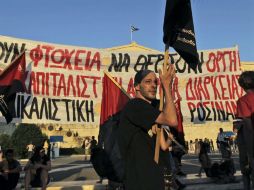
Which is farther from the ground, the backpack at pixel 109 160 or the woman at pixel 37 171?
the backpack at pixel 109 160

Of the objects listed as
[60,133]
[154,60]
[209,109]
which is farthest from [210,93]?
[60,133]

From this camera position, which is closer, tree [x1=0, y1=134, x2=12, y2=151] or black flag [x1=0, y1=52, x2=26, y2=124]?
black flag [x1=0, y1=52, x2=26, y2=124]

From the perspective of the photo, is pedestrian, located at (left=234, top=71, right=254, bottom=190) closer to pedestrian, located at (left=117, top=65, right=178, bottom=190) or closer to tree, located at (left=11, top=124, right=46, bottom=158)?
pedestrian, located at (left=117, top=65, right=178, bottom=190)

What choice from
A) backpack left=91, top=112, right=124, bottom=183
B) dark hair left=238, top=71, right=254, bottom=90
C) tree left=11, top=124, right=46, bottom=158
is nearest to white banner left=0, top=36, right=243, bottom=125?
backpack left=91, top=112, right=124, bottom=183

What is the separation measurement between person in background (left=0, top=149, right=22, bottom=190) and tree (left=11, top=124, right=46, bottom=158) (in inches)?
1114

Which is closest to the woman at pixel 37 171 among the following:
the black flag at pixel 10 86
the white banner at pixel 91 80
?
the white banner at pixel 91 80

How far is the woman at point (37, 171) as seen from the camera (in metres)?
8.86

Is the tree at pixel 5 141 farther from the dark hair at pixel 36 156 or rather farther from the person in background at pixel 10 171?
the person in background at pixel 10 171

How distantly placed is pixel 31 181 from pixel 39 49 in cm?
296

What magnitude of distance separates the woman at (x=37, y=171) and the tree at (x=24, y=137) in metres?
27.5

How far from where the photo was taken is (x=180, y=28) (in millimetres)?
3463

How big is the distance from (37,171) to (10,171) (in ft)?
3.09

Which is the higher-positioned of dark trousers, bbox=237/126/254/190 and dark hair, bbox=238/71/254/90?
dark hair, bbox=238/71/254/90

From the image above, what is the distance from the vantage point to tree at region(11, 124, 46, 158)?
36.6m
